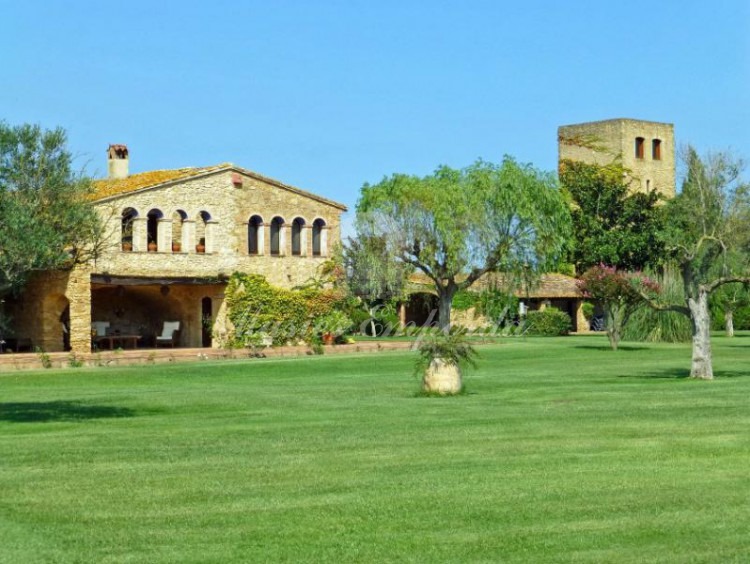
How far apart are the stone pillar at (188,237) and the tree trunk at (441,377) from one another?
69.9ft

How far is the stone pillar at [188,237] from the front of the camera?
4350 centimetres

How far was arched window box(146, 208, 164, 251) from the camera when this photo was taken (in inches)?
1681

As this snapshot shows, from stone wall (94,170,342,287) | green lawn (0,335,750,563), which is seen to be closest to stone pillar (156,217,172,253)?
stone wall (94,170,342,287)

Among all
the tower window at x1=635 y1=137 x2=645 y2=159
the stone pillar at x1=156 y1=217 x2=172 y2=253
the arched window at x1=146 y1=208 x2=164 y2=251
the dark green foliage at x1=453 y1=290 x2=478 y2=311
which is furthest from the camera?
the tower window at x1=635 y1=137 x2=645 y2=159

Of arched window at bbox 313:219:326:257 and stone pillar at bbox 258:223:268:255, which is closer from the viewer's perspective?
stone pillar at bbox 258:223:268:255

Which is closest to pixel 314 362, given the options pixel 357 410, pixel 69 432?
pixel 357 410

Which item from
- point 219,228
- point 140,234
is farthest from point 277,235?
point 140,234

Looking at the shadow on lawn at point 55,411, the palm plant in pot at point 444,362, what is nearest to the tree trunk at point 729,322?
the palm plant in pot at point 444,362

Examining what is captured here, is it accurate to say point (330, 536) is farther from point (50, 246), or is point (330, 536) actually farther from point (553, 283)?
point (553, 283)

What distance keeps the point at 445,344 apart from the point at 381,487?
440 inches

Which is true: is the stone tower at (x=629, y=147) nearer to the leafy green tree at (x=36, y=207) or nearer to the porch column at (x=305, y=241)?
the porch column at (x=305, y=241)

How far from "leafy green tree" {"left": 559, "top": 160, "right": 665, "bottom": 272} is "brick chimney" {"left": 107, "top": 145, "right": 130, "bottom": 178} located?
1118 inches

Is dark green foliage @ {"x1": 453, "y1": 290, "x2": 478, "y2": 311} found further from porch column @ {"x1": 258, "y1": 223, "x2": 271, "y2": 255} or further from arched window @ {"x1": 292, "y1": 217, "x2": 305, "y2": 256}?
porch column @ {"x1": 258, "y1": 223, "x2": 271, "y2": 255}

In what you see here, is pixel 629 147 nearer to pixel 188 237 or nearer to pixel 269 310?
pixel 269 310
